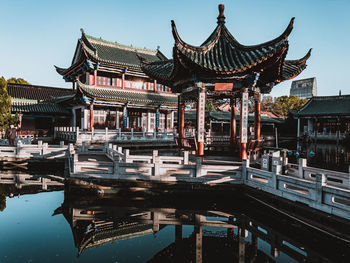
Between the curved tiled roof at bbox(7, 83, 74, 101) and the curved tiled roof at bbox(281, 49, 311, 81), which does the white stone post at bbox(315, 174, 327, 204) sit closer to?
the curved tiled roof at bbox(281, 49, 311, 81)

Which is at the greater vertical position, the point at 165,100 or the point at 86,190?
the point at 165,100

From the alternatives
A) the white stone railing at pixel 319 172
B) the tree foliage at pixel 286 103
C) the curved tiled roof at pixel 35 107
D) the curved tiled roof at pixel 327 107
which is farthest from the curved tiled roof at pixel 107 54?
the tree foliage at pixel 286 103

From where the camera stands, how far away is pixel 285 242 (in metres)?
6.31

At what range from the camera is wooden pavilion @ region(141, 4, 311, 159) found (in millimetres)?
9430

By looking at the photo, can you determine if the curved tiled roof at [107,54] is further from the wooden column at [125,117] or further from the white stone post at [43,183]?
the white stone post at [43,183]

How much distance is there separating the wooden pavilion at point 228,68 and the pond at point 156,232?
10.4ft

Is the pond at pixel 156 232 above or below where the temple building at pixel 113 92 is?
below

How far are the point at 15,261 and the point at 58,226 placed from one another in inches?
76.2

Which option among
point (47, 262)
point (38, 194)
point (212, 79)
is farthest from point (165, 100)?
point (47, 262)

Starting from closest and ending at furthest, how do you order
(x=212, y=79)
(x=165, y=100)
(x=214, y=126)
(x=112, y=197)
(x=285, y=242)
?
(x=285, y=242) → (x=112, y=197) → (x=212, y=79) → (x=165, y=100) → (x=214, y=126)

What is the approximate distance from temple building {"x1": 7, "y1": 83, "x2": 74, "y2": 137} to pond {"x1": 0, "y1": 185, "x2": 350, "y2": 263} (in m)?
16.9

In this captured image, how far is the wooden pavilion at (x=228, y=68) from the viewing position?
943 cm

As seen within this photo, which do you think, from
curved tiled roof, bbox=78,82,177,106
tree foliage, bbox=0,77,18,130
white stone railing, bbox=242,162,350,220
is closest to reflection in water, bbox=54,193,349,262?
white stone railing, bbox=242,162,350,220

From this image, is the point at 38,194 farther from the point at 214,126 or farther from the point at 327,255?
the point at 214,126
